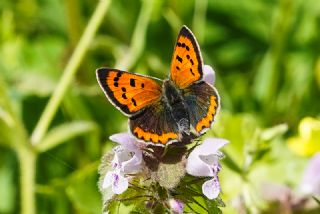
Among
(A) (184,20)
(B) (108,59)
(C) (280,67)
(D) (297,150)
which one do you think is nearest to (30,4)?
(B) (108,59)

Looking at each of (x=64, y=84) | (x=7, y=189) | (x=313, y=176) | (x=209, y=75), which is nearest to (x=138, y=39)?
(x=64, y=84)

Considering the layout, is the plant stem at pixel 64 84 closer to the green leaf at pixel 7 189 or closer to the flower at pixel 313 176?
the green leaf at pixel 7 189

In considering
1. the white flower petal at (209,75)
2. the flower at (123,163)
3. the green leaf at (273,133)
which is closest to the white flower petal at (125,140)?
the flower at (123,163)

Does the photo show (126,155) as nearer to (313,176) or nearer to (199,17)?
(313,176)

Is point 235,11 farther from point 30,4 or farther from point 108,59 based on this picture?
point 30,4

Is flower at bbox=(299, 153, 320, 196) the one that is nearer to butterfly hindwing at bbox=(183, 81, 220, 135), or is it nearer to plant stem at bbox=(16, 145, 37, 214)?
butterfly hindwing at bbox=(183, 81, 220, 135)

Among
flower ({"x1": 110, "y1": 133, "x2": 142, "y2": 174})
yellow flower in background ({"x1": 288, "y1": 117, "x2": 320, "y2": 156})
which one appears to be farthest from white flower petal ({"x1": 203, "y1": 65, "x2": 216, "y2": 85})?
yellow flower in background ({"x1": 288, "y1": 117, "x2": 320, "y2": 156})

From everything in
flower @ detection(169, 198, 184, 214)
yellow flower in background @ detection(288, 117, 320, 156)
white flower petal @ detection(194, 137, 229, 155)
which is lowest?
flower @ detection(169, 198, 184, 214)

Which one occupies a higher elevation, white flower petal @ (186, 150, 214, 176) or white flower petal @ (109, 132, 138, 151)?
white flower petal @ (109, 132, 138, 151)

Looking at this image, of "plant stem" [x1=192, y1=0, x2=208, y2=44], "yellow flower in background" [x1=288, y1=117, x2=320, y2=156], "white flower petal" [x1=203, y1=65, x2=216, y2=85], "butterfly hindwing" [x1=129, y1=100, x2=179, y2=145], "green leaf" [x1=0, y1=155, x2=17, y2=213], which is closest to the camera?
"butterfly hindwing" [x1=129, y1=100, x2=179, y2=145]
